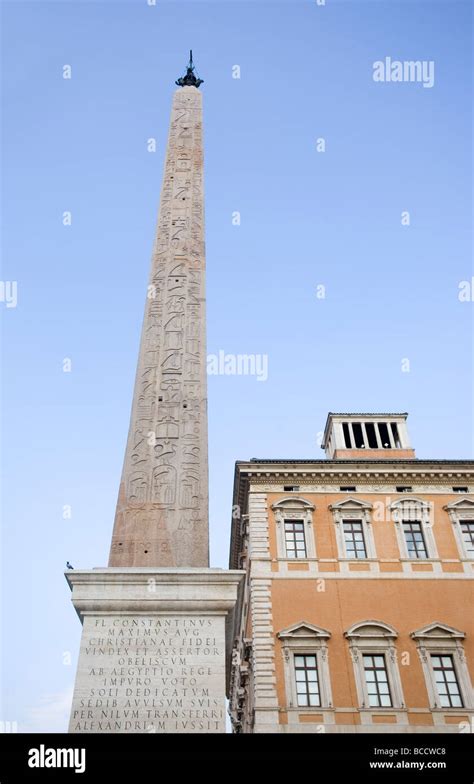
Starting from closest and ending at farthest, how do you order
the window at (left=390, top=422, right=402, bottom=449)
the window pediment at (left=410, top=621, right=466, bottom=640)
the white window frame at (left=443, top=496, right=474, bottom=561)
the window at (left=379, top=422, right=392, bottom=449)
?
the window pediment at (left=410, top=621, right=466, bottom=640) < the white window frame at (left=443, top=496, right=474, bottom=561) < the window at (left=390, top=422, right=402, bottom=449) < the window at (left=379, top=422, right=392, bottom=449)

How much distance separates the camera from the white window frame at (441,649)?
16.1m

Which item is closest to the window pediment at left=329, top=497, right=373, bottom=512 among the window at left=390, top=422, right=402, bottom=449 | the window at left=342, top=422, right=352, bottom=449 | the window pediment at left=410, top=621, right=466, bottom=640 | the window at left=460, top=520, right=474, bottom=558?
the window at left=460, top=520, right=474, bottom=558

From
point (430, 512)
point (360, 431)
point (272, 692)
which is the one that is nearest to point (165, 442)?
point (272, 692)

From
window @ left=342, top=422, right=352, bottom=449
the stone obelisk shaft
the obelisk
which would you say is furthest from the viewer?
window @ left=342, top=422, right=352, bottom=449

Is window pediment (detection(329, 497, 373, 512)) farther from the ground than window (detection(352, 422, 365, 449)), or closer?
closer

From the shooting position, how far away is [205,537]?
6.87 m

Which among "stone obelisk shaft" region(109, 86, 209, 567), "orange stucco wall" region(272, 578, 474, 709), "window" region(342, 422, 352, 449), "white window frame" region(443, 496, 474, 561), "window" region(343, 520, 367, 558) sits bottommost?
"stone obelisk shaft" region(109, 86, 209, 567)

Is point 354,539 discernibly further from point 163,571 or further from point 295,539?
point 163,571

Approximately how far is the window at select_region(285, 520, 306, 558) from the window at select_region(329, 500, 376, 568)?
915mm

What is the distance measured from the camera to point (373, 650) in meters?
16.5

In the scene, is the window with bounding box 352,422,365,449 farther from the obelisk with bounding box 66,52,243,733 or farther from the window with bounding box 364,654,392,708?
the obelisk with bounding box 66,52,243,733

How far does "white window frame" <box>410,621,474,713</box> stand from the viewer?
16.1m

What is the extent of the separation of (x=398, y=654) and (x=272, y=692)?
3096 millimetres

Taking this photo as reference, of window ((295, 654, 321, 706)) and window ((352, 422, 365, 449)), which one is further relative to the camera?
window ((352, 422, 365, 449))
